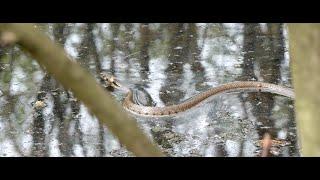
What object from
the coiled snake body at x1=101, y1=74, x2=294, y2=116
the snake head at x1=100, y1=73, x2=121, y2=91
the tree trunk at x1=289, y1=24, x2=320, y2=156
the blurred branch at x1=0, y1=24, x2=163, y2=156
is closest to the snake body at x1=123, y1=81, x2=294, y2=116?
the coiled snake body at x1=101, y1=74, x2=294, y2=116

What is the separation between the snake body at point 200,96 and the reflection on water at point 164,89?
75 mm

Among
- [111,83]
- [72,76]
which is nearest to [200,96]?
[111,83]

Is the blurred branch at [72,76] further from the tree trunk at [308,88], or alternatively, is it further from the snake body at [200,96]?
the snake body at [200,96]

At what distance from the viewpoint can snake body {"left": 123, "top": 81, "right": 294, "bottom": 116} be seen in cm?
675

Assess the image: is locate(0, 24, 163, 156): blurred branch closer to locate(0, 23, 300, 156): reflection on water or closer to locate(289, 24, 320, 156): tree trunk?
locate(289, 24, 320, 156): tree trunk

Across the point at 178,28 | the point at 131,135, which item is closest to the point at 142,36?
the point at 178,28

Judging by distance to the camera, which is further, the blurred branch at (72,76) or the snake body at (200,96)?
the snake body at (200,96)

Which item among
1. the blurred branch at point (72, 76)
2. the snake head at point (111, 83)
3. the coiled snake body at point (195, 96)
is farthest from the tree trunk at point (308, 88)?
the snake head at point (111, 83)

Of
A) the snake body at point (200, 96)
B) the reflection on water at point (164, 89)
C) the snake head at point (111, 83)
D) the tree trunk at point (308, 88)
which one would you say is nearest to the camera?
the tree trunk at point (308, 88)

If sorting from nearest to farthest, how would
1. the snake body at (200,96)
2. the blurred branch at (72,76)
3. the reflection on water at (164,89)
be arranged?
the blurred branch at (72,76) < the reflection on water at (164,89) < the snake body at (200,96)

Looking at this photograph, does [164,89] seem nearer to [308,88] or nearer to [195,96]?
[195,96]

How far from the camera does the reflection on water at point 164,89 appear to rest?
19.3ft

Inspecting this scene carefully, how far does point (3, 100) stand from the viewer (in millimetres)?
6691

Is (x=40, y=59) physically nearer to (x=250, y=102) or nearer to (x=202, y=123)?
(x=202, y=123)
